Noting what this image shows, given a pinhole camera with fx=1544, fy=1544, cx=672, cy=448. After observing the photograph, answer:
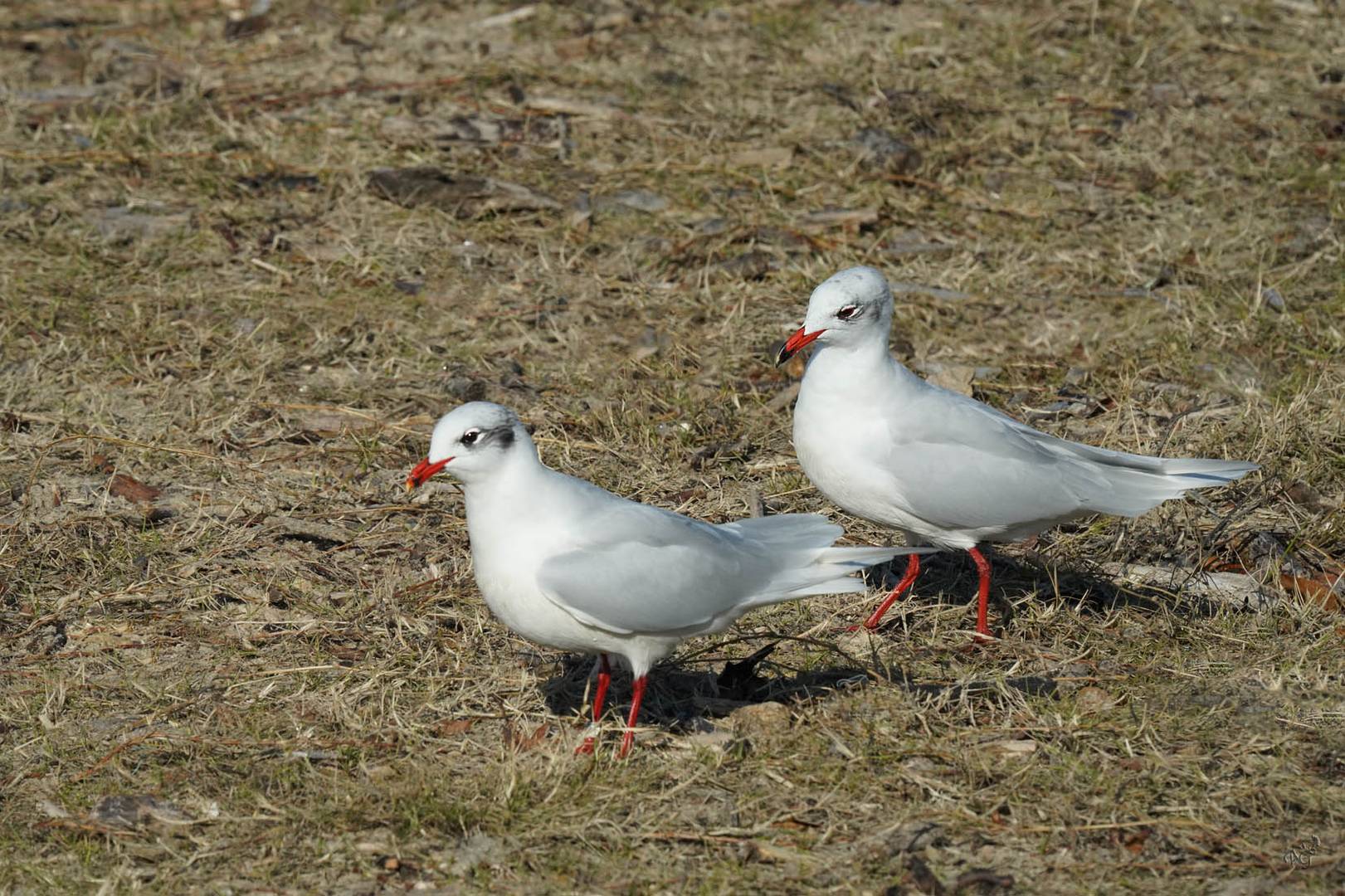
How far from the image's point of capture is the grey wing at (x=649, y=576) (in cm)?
A: 452

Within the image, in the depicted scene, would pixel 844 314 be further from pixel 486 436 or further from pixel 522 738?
pixel 522 738

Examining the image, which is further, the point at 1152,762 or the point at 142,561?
the point at 142,561

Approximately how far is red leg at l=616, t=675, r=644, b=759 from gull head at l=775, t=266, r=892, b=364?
4.37 ft

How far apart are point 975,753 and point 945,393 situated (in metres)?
1.48

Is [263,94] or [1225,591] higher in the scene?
[263,94]

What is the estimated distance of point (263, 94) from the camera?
9.45 m

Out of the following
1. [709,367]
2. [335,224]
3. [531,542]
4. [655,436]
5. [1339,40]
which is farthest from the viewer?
[1339,40]

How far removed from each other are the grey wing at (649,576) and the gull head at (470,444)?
0.35 m

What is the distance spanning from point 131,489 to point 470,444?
234cm

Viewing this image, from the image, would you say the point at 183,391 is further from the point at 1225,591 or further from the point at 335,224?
the point at 1225,591

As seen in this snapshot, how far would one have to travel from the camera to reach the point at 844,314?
5.45 m

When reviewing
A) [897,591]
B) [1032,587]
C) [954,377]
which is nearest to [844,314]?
[897,591]

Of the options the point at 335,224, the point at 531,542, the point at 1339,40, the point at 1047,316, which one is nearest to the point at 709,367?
the point at 1047,316

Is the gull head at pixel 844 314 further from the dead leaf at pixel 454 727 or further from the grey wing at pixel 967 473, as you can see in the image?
the dead leaf at pixel 454 727
